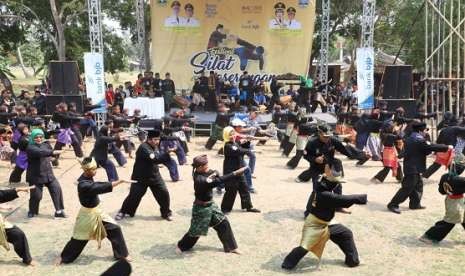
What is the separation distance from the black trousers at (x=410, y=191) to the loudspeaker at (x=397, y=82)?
766cm

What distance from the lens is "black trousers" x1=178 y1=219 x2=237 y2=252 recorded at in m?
7.21

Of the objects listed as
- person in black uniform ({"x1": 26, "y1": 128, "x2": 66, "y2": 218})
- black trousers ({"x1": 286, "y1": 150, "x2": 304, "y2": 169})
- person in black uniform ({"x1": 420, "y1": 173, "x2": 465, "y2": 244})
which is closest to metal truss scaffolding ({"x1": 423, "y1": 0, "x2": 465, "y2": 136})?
black trousers ({"x1": 286, "y1": 150, "x2": 304, "y2": 169})

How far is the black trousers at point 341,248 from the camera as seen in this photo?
6704mm

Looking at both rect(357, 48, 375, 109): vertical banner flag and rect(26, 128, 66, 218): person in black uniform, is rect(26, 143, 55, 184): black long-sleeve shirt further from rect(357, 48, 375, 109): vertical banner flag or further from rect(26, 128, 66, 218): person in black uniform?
rect(357, 48, 375, 109): vertical banner flag

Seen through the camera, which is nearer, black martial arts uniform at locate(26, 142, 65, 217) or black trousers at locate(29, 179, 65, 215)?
black martial arts uniform at locate(26, 142, 65, 217)

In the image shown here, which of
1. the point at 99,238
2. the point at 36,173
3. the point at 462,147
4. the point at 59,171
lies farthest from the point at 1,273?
the point at 462,147

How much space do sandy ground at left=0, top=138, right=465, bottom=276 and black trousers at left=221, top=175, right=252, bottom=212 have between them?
16cm

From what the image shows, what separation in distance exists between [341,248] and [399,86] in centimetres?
1079

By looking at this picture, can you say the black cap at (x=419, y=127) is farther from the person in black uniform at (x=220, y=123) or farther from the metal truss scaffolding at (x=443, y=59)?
the person in black uniform at (x=220, y=123)

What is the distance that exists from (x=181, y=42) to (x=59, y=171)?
11.8m

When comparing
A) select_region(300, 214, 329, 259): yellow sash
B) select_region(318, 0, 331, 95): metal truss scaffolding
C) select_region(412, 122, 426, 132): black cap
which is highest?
select_region(318, 0, 331, 95): metal truss scaffolding

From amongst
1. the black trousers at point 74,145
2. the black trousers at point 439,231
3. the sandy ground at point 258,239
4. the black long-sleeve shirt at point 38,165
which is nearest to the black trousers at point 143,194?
the sandy ground at point 258,239

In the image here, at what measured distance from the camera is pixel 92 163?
7.04m

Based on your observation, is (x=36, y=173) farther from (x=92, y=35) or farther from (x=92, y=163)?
(x=92, y=35)
